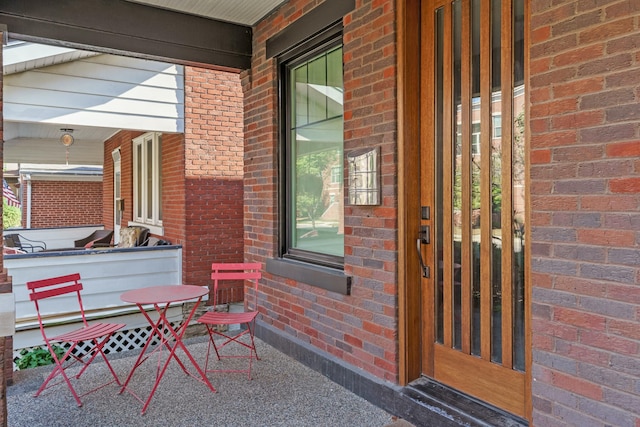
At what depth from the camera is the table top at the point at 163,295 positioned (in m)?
3.28

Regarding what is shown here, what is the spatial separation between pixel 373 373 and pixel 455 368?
60cm

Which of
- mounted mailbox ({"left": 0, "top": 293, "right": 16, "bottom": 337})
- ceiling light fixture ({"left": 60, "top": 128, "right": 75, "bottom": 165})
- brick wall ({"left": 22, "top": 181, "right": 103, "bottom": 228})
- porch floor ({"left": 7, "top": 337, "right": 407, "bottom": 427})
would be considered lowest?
porch floor ({"left": 7, "top": 337, "right": 407, "bottom": 427})

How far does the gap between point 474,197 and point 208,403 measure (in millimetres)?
2207

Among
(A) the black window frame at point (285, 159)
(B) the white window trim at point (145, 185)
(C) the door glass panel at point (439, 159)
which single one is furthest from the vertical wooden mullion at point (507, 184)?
(B) the white window trim at point (145, 185)

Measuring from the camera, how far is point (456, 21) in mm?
2725

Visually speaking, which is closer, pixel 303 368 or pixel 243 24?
pixel 303 368

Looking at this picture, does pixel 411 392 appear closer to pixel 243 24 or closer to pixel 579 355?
pixel 579 355

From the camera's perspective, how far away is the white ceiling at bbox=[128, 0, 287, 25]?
4.10 meters

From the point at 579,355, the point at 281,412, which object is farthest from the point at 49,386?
the point at 579,355

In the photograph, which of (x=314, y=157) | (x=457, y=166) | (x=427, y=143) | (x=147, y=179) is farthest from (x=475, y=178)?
(x=147, y=179)

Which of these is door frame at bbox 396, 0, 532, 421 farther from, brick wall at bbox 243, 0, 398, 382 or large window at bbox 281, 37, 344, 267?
large window at bbox 281, 37, 344, 267

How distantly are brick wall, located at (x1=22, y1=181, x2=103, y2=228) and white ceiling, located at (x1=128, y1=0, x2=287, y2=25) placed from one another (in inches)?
510

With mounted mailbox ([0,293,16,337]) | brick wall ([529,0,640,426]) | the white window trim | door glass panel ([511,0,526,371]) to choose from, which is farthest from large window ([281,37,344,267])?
the white window trim

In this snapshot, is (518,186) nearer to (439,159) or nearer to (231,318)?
(439,159)
